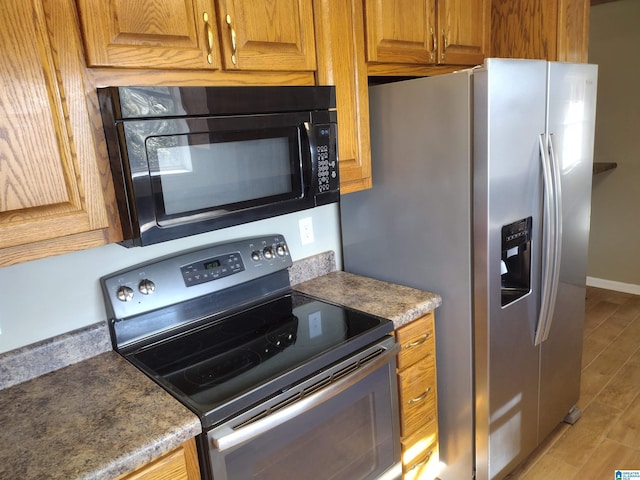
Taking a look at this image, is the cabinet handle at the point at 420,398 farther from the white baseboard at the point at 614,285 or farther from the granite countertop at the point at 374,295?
the white baseboard at the point at 614,285

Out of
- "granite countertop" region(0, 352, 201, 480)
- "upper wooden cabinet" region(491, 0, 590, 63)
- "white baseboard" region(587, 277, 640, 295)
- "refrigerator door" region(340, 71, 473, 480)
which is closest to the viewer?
"granite countertop" region(0, 352, 201, 480)

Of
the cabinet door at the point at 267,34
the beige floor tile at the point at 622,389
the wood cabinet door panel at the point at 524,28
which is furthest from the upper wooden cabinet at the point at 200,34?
the beige floor tile at the point at 622,389

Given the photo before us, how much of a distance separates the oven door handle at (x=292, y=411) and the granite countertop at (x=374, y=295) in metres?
0.14

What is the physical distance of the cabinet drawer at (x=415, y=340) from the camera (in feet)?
5.31

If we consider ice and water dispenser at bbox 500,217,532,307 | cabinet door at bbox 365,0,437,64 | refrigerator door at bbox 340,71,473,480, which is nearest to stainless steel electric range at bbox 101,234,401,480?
refrigerator door at bbox 340,71,473,480

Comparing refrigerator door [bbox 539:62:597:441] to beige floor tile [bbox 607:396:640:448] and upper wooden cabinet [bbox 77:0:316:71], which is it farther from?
upper wooden cabinet [bbox 77:0:316:71]

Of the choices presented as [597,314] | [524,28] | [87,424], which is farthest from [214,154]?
[597,314]

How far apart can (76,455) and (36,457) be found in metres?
0.09

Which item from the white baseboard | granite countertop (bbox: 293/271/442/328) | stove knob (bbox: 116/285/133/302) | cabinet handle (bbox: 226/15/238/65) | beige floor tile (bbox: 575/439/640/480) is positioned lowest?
beige floor tile (bbox: 575/439/640/480)

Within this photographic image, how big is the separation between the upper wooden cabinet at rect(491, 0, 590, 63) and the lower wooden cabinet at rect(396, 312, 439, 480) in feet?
4.03

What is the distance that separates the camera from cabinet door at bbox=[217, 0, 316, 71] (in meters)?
1.27

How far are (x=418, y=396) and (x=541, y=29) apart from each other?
5.15ft

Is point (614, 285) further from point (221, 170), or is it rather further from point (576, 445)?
point (221, 170)

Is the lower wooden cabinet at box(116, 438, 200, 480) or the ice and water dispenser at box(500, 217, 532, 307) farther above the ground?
the ice and water dispenser at box(500, 217, 532, 307)
